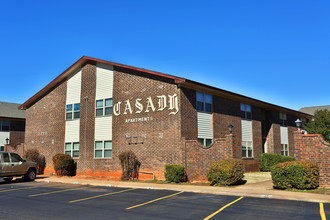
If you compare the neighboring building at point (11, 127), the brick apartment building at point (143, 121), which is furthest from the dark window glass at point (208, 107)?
the neighboring building at point (11, 127)

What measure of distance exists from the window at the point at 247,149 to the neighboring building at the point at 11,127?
1053 inches

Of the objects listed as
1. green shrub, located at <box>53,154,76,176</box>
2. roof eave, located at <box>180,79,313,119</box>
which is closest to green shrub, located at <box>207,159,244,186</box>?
roof eave, located at <box>180,79,313,119</box>

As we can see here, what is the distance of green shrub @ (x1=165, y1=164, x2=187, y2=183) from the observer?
18.5 meters

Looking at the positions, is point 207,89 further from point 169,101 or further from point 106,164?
point 106,164

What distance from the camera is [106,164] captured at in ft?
77.8

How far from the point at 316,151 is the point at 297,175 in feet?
6.97

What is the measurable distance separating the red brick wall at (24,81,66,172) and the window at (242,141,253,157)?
627 inches

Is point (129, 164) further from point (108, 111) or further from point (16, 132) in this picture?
point (16, 132)

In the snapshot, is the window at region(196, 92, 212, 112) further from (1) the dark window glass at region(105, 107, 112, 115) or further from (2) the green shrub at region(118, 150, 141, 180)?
(1) the dark window glass at region(105, 107, 112, 115)

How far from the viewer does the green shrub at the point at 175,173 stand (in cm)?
Result: 1850

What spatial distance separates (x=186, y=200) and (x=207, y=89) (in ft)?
36.5

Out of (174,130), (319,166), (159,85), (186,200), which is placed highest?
(159,85)

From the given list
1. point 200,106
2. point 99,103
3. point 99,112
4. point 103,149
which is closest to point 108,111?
point 99,112

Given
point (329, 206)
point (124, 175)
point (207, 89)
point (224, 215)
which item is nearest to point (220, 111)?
point (207, 89)
